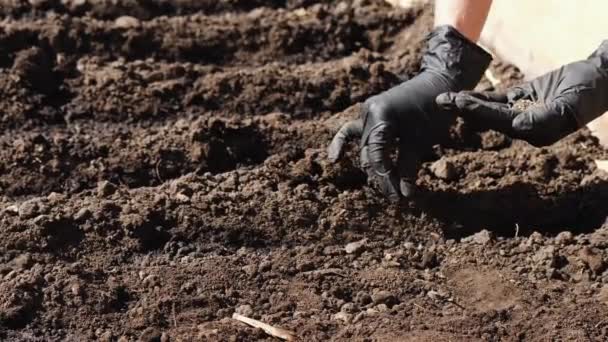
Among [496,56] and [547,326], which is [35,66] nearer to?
[496,56]

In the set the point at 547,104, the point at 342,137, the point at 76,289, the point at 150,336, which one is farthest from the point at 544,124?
the point at 76,289

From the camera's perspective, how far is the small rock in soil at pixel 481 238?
2.53 metres

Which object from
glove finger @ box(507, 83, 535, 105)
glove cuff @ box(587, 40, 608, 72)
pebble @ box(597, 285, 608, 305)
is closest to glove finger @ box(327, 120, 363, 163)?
glove finger @ box(507, 83, 535, 105)

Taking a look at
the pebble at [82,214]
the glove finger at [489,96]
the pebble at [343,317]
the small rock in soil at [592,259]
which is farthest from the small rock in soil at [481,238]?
the pebble at [82,214]

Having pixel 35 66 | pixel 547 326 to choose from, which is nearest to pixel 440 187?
pixel 547 326

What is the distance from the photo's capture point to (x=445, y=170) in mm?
2787

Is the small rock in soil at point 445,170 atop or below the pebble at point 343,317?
atop

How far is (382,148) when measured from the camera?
258 centimetres

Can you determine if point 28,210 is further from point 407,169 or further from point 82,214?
point 407,169

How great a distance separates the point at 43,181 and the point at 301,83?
2.94 feet

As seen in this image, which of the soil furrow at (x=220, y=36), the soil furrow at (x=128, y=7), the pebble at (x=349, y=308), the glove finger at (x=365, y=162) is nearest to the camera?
the pebble at (x=349, y=308)

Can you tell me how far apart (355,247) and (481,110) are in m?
0.45

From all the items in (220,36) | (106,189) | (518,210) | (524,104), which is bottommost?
(518,210)

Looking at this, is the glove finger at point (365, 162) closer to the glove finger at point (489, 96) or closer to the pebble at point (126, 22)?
the glove finger at point (489, 96)
